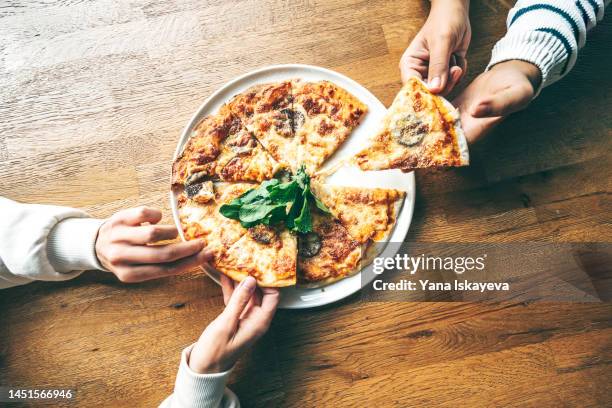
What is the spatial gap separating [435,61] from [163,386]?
8.15 ft

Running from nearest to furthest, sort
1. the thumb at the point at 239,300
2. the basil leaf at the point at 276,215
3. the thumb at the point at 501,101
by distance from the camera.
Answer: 1. the thumb at the point at 501,101
2. the thumb at the point at 239,300
3. the basil leaf at the point at 276,215

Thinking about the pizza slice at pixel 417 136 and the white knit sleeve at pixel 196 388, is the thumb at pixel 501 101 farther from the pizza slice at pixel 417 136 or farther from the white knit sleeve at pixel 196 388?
the white knit sleeve at pixel 196 388

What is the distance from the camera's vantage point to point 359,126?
9.08 feet

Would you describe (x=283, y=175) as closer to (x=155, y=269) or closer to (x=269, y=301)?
(x=269, y=301)

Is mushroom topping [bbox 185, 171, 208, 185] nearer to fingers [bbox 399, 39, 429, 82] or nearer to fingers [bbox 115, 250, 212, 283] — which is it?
fingers [bbox 115, 250, 212, 283]

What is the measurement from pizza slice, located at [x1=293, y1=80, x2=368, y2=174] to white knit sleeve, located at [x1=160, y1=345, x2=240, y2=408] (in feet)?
4.17

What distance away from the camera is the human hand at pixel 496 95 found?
91.1 inches

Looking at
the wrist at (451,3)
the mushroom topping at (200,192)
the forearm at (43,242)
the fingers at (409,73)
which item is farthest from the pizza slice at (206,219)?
Answer: the wrist at (451,3)

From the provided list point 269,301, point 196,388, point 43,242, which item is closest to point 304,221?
point 269,301

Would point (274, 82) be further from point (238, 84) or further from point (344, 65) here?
point (344, 65)

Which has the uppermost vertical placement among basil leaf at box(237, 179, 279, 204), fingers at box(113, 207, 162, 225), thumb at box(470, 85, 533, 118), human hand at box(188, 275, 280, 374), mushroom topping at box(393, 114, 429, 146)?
thumb at box(470, 85, 533, 118)

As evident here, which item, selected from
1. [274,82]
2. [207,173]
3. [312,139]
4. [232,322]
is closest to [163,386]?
[232,322]

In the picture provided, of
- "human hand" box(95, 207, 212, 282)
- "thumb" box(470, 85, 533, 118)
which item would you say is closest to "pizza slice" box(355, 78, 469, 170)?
"thumb" box(470, 85, 533, 118)

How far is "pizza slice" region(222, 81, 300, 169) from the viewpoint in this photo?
8.93 ft
